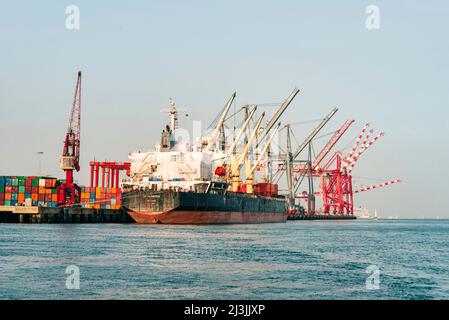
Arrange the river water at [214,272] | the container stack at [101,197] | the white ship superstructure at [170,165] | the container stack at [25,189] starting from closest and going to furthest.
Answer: the river water at [214,272]
the white ship superstructure at [170,165]
the container stack at [25,189]
the container stack at [101,197]

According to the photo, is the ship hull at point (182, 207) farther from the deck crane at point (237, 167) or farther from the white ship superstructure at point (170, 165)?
the deck crane at point (237, 167)

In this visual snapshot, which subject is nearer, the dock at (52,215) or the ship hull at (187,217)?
the ship hull at (187,217)

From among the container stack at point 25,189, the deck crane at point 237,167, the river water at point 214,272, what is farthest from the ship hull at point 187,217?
the container stack at point 25,189

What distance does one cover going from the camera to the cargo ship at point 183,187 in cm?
7869

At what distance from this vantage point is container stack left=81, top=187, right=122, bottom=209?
117 meters

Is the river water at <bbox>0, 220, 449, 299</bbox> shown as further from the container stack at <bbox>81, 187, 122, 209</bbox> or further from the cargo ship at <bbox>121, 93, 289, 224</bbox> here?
the container stack at <bbox>81, 187, 122, 209</bbox>

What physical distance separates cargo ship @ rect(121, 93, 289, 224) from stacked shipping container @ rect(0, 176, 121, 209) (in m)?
24.9

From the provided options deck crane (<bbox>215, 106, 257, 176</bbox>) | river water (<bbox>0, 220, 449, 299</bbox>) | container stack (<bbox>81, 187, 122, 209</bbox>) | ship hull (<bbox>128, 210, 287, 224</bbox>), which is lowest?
river water (<bbox>0, 220, 449, 299</bbox>)

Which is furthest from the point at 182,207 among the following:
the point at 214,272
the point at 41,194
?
the point at 214,272

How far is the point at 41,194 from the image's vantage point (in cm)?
11288

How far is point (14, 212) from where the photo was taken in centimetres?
9794

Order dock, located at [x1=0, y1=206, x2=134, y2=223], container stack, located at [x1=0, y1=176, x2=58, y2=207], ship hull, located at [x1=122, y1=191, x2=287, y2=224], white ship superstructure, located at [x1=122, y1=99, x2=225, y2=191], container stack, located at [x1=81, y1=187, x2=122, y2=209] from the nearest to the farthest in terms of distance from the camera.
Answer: ship hull, located at [x1=122, y1=191, x2=287, y2=224] → white ship superstructure, located at [x1=122, y1=99, x2=225, y2=191] → dock, located at [x1=0, y1=206, x2=134, y2=223] → container stack, located at [x1=0, y1=176, x2=58, y2=207] → container stack, located at [x1=81, y1=187, x2=122, y2=209]

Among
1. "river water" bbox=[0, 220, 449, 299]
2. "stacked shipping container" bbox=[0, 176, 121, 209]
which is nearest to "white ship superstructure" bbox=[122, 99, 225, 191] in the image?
"stacked shipping container" bbox=[0, 176, 121, 209]
